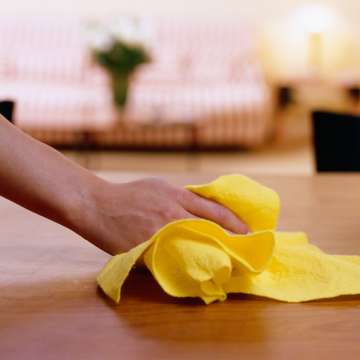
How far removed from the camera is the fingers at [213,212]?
850mm

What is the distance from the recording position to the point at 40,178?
81cm

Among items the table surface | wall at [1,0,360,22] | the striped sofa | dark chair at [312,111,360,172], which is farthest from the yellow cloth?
wall at [1,0,360,22]

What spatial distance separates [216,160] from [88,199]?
18.9 feet

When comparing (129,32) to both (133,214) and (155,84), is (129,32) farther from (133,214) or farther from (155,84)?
(133,214)

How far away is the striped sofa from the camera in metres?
6.49

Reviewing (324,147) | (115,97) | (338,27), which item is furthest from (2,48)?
(324,147)

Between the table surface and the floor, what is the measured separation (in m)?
4.97

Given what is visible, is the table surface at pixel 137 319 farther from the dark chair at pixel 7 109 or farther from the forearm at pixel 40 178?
the dark chair at pixel 7 109

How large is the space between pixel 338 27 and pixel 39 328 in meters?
7.60

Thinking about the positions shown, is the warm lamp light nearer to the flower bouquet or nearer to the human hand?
the flower bouquet

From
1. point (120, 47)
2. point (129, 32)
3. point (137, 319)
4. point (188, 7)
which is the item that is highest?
point (188, 7)

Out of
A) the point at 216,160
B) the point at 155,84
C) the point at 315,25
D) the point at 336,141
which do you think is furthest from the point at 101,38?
the point at 336,141

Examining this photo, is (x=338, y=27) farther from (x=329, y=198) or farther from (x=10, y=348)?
(x=10, y=348)

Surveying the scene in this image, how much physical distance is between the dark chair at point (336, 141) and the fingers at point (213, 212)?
81 cm
